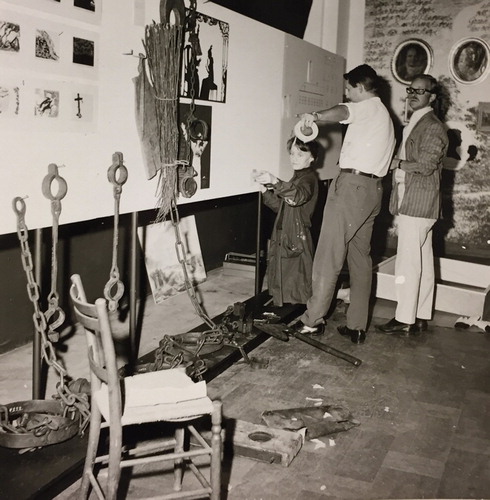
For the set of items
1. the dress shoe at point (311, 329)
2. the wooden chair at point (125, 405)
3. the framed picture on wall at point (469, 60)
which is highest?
the framed picture on wall at point (469, 60)

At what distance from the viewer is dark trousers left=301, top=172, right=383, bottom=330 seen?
4.80 metres

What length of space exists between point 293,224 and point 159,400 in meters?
2.98

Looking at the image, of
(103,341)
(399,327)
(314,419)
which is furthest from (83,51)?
(399,327)

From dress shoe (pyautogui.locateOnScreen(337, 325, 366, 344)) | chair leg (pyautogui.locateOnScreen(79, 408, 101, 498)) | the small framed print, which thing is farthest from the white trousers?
the small framed print

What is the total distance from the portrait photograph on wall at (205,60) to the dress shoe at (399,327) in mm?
2220

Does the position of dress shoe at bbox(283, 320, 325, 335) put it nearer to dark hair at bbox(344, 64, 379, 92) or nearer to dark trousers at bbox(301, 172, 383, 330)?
dark trousers at bbox(301, 172, 383, 330)

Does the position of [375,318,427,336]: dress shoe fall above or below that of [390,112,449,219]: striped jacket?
below

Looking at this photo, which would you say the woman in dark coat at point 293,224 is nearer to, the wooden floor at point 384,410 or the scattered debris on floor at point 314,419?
the wooden floor at point 384,410

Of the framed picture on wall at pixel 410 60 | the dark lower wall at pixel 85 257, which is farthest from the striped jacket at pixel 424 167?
the framed picture on wall at pixel 410 60

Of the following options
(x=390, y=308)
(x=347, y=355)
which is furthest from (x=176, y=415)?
(x=390, y=308)

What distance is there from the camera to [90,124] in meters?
3.46

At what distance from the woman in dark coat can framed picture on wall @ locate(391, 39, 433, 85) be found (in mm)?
3364

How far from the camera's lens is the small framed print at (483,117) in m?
7.77

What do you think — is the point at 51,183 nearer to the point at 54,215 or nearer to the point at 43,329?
the point at 54,215
